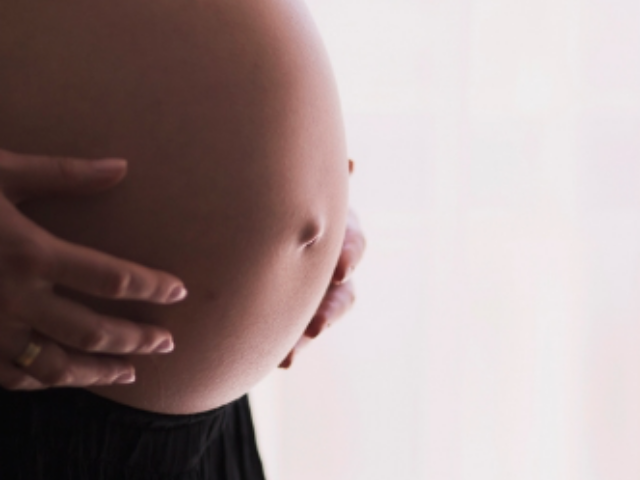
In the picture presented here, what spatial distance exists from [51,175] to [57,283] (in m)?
0.08

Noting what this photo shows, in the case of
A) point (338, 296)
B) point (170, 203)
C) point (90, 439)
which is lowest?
point (90, 439)

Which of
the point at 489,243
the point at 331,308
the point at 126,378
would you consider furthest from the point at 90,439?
the point at 489,243

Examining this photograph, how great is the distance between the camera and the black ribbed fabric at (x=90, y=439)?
0.61 meters

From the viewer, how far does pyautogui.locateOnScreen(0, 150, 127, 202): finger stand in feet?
1.62

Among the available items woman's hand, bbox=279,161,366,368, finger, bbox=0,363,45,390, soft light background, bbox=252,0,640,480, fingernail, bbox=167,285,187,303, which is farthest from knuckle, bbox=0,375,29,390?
soft light background, bbox=252,0,640,480

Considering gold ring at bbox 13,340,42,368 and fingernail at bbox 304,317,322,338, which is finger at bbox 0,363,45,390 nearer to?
gold ring at bbox 13,340,42,368

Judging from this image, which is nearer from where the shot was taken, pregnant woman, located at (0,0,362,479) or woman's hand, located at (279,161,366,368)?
pregnant woman, located at (0,0,362,479)

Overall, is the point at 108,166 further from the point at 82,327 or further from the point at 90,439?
the point at 90,439

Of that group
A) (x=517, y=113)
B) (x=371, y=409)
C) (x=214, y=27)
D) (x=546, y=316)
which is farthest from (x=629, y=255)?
(x=214, y=27)

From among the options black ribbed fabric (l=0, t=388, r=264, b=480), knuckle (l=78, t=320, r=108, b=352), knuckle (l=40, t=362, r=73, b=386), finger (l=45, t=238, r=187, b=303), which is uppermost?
finger (l=45, t=238, r=187, b=303)

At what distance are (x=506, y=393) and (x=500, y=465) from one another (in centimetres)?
16

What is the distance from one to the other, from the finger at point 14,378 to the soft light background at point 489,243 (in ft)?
3.27

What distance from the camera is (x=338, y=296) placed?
890mm

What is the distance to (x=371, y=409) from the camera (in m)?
A: 1.51
